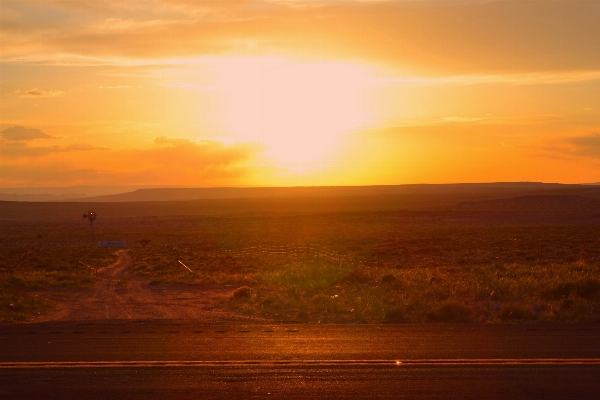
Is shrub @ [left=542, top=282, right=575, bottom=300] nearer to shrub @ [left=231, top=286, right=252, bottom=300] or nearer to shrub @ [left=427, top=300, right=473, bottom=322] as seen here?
shrub @ [left=427, top=300, right=473, bottom=322]

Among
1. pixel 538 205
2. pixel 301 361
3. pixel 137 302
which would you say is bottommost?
pixel 137 302

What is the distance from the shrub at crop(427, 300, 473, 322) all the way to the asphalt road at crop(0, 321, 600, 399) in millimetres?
1736

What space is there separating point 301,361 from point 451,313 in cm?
585

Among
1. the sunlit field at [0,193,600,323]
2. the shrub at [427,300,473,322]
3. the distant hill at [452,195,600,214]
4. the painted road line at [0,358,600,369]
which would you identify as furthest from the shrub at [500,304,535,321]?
the distant hill at [452,195,600,214]

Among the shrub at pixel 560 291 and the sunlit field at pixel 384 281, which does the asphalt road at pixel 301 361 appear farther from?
the shrub at pixel 560 291

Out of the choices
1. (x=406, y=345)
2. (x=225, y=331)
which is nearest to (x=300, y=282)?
(x=225, y=331)

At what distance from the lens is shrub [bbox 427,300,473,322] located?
45.4 ft

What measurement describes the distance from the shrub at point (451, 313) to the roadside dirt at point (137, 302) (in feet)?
14.3

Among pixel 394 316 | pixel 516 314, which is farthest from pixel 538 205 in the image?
pixel 394 316

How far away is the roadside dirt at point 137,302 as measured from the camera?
594 inches

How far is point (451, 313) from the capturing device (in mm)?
14008

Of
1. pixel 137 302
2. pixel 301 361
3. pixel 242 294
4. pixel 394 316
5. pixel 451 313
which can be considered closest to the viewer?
pixel 301 361

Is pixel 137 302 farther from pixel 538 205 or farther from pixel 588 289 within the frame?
pixel 538 205

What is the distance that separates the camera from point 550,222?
269 feet
